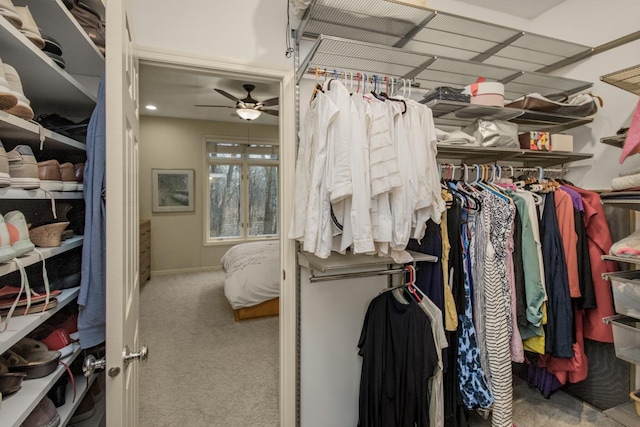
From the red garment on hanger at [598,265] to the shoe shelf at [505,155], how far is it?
277 mm

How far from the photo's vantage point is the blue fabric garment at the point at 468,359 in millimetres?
1536

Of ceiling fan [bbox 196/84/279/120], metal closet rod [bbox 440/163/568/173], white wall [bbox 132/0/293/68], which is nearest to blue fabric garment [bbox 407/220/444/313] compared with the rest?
metal closet rod [bbox 440/163/568/173]

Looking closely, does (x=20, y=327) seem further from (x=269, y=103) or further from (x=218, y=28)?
(x=269, y=103)

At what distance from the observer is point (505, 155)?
1829mm

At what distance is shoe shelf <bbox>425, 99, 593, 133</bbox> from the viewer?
164 cm

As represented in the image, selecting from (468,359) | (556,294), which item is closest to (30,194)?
(468,359)

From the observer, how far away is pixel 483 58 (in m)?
1.97

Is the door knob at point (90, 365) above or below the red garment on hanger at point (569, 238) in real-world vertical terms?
below

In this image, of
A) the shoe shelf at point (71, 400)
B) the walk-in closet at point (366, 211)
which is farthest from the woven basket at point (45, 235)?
the shoe shelf at point (71, 400)

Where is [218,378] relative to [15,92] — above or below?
below

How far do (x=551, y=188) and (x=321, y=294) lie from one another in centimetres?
142

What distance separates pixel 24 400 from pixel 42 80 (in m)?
1.05

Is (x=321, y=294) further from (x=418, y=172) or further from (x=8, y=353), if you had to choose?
(x=8, y=353)

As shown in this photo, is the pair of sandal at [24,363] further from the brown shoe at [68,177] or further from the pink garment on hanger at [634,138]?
the pink garment on hanger at [634,138]
